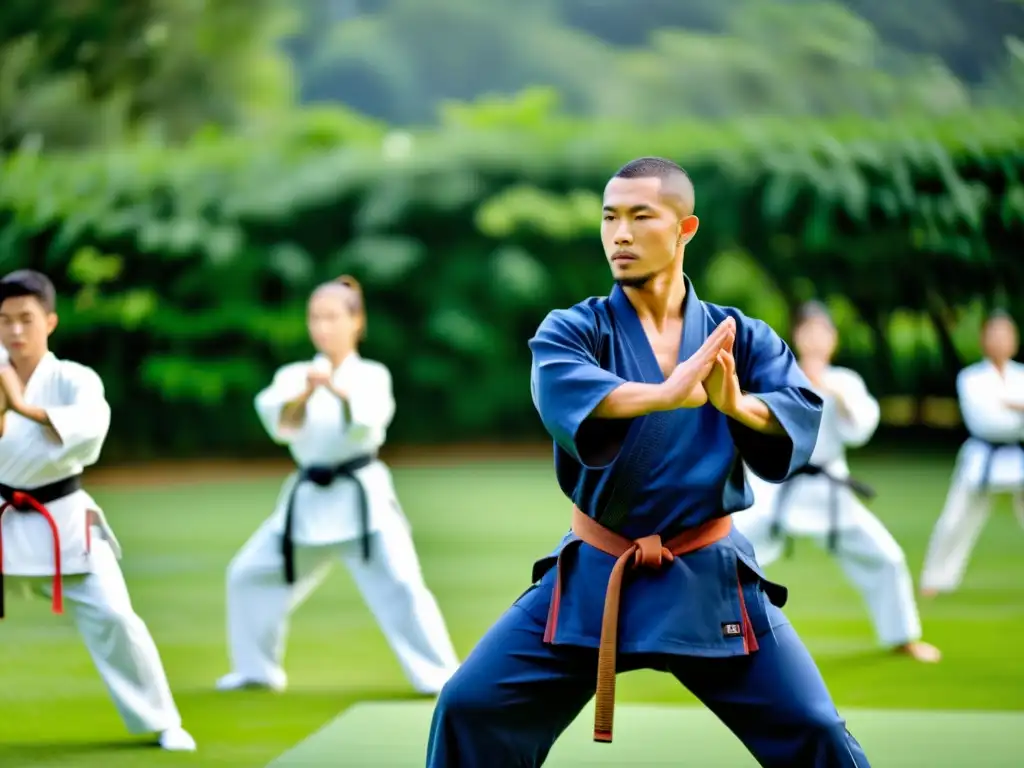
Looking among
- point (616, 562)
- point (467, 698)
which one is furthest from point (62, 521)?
point (616, 562)

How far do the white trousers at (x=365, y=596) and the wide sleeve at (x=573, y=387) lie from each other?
94.3 inches

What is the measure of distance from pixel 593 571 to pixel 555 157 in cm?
1417

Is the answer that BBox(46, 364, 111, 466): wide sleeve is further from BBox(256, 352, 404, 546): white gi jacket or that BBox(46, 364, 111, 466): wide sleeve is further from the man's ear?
the man's ear

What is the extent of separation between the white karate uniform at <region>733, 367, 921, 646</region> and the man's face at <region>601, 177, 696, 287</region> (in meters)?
2.91

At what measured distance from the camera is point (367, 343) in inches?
632

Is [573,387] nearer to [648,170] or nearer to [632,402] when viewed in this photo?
[632,402]

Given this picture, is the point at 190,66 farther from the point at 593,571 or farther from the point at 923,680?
the point at 593,571

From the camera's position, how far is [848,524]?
5305 mm

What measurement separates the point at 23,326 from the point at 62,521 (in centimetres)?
56

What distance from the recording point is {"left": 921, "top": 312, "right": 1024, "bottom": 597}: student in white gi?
658cm

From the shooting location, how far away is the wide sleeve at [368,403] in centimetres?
475

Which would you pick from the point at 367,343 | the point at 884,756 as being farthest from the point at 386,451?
the point at 884,756

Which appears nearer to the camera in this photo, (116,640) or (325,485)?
(116,640)

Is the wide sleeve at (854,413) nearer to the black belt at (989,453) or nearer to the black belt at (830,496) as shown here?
the black belt at (830,496)
